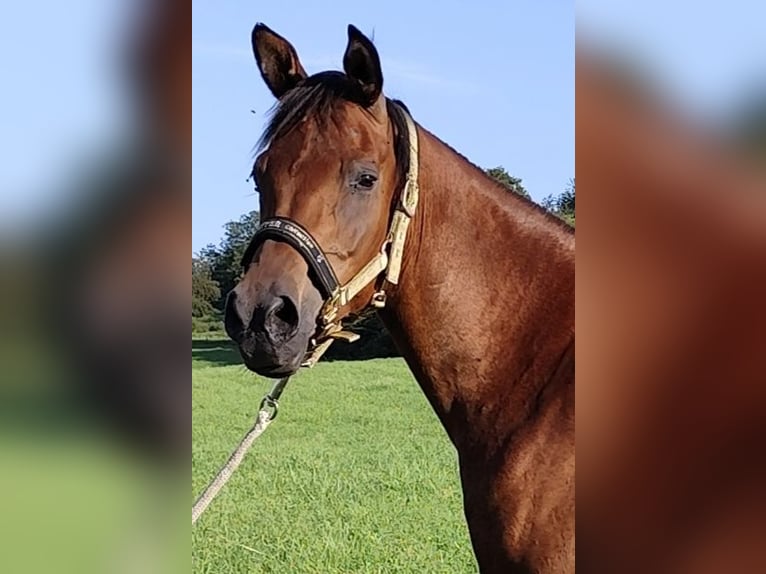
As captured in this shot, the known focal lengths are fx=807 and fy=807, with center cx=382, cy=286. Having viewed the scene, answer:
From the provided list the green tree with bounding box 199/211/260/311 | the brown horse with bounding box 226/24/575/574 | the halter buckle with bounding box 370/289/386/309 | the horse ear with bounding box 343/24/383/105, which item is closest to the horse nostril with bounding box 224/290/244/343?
the brown horse with bounding box 226/24/575/574

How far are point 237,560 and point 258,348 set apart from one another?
405 centimetres

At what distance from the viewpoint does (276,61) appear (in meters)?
2.38

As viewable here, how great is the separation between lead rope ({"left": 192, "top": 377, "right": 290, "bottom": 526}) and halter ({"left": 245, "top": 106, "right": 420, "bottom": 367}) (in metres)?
0.14

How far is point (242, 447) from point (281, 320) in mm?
322

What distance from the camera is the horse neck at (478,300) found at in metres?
2.15

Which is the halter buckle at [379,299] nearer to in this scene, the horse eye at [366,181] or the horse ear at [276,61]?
the horse eye at [366,181]

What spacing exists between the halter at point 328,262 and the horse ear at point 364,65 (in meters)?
0.16

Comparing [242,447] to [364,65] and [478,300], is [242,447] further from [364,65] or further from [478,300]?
[364,65]
